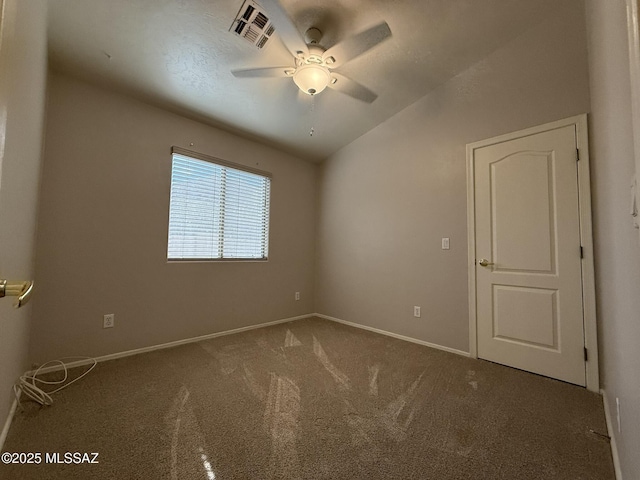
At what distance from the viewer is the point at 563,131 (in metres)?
2.29

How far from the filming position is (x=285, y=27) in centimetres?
167

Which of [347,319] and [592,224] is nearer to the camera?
[592,224]

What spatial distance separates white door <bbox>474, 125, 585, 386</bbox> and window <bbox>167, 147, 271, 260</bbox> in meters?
2.59

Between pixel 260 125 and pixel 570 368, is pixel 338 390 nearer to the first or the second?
pixel 570 368

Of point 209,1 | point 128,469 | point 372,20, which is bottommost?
point 128,469

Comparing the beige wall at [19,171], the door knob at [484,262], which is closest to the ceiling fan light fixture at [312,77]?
the beige wall at [19,171]

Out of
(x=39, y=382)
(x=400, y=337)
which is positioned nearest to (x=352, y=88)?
(x=400, y=337)

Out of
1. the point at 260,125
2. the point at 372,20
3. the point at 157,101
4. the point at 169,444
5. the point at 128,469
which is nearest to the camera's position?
the point at 128,469

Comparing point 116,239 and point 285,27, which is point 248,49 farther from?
point 116,239

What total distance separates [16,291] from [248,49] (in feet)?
A: 7.69

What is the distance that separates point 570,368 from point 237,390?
102 inches

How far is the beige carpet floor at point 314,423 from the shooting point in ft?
4.23

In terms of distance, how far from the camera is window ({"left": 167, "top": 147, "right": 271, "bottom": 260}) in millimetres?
2977

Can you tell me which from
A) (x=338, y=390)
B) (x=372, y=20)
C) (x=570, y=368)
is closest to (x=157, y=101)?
(x=372, y=20)
